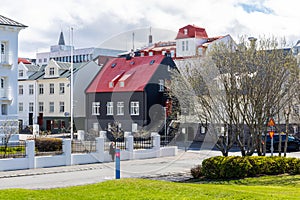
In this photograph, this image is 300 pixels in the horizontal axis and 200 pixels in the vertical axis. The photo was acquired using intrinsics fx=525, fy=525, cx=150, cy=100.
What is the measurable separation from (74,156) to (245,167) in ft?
38.3

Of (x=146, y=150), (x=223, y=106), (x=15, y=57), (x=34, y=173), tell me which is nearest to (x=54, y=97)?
(x=15, y=57)

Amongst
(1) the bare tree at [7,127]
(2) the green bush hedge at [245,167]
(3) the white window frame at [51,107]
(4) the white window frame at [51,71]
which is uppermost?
(4) the white window frame at [51,71]

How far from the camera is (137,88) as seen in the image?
177 ft

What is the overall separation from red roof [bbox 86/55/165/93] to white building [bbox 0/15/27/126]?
15592 mm

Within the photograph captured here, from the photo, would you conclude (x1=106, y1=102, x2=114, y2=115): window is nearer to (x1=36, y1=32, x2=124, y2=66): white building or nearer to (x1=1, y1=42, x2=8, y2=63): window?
(x1=1, y1=42, x2=8, y2=63): window

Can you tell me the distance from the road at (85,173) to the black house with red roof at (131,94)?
2153cm

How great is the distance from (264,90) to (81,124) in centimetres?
4108

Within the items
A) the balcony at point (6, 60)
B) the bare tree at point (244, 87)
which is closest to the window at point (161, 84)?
the balcony at point (6, 60)

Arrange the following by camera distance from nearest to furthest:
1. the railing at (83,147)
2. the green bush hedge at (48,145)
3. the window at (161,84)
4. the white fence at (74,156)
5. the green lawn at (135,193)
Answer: the green lawn at (135,193) < the white fence at (74,156) < the railing at (83,147) < the green bush hedge at (48,145) < the window at (161,84)

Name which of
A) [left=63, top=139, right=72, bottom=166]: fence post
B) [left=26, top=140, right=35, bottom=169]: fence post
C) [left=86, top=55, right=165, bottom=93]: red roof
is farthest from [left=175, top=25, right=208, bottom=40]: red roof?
[left=26, top=140, right=35, bottom=169]: fence post

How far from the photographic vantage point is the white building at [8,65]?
1581 inches

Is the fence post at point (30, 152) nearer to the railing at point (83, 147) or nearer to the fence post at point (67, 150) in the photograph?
the fence post at point (67, 150)

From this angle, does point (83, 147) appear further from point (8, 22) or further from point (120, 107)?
point (120, 107)

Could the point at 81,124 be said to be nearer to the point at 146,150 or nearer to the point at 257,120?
the point at 146,150
